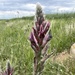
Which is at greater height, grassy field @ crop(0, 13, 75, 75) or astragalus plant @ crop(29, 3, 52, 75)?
astragalus plant @ crop(29, 3, 52, 75)

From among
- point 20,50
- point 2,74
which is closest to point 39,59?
point 2,74

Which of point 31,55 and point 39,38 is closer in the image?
point 39,38

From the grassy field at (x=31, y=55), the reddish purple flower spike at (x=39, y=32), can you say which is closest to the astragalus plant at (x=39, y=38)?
the reddish purple flower spike at (x=39, y=32)

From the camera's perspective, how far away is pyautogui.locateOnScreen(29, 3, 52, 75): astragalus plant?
95 cm

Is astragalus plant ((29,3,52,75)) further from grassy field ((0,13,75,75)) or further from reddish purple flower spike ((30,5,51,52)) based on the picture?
grassy field ((0,13,75,75))

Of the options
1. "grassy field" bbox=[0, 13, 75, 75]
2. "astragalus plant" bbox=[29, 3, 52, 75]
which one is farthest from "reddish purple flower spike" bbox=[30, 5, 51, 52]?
"grassy field" bbox=[0, 13, 75, 75]

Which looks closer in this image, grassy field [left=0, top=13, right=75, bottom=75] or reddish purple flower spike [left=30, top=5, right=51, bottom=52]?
reddish purple flower spike [left=30, top=5, right=51, bottom=52]

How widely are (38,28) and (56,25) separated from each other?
10.0 meters

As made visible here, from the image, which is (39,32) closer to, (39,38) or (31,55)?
(39,38)

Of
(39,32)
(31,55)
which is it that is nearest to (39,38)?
(39,32)

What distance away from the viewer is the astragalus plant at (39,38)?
37.5 inches

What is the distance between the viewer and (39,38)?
37.6 inches

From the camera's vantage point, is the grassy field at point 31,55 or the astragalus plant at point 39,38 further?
the grassy field at point 31,55

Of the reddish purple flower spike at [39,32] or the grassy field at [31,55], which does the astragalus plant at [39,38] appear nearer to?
the reddish purple flower spike at [39,32]
